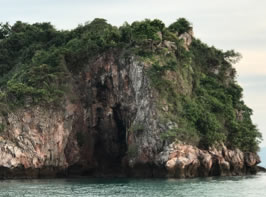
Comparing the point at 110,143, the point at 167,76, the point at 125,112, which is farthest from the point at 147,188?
the point at 110,143

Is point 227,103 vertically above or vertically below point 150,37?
below

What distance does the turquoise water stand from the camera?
4128 cm

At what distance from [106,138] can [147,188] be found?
19.6 m

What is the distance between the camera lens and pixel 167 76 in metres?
59.2

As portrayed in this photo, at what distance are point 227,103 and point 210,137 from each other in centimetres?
908

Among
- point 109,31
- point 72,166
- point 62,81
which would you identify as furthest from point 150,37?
point 72,166

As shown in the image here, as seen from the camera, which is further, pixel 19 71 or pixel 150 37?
pixel 19 71

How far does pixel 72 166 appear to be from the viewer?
61344 millimetres

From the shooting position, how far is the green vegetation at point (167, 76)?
57.3 metres

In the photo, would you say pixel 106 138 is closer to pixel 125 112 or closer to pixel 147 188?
pixel 125 112

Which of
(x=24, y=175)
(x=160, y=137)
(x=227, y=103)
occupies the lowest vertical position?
(x=24, y=175)

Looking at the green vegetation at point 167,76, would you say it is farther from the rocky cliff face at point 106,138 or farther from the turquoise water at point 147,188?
the turquoise water at point 147,188

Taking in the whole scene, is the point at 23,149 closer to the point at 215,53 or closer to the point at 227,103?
the point at 227,103

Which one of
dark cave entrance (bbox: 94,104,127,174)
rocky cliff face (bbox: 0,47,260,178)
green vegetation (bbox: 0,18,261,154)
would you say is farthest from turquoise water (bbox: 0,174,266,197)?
dark cave entrance (bbox: 94,104,127,174)
